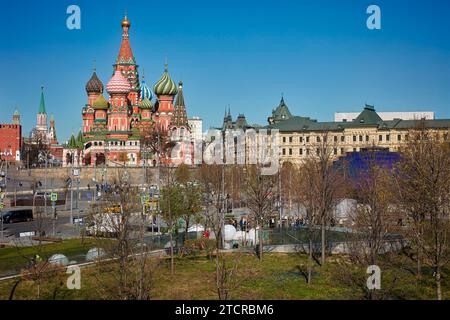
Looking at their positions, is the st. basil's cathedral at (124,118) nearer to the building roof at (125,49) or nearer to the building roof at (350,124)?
the building roof at (125,49)

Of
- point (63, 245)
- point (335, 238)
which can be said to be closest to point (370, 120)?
point (335, 238)

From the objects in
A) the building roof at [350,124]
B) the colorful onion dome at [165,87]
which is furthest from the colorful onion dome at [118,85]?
the building roof at [350,124]

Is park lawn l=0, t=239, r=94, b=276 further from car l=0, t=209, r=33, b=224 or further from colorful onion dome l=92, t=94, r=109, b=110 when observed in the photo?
colorful onion dome l=92, t=94, r=109, b=110

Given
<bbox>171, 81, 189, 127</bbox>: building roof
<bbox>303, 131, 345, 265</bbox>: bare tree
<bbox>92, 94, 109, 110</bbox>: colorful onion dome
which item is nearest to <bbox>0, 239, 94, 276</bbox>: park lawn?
<bbox>303, 131, 345, 265</bbox>: bare tree

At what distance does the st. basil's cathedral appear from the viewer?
9800cm

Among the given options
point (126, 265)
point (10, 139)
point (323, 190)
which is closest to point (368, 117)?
point (323, 190)

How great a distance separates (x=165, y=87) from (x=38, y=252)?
8157 centimetres

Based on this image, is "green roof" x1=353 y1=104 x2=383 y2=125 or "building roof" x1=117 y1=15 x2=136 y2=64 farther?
"building roof" x1=117 y1=15 x2=136 y2=64

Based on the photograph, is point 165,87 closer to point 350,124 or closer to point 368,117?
point 350,124

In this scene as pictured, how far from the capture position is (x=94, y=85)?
4355 inches

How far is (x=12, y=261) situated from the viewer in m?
24.8

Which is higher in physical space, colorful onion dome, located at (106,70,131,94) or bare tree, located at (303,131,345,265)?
colorful onion dome, located at (106,70,131,94)

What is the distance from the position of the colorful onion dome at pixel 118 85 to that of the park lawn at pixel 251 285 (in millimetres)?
76243

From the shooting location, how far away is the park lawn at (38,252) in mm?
23013
